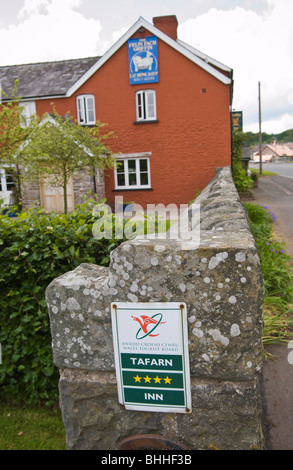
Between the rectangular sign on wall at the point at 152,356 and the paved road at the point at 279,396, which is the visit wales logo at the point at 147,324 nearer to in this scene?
the rectangular sign on wall at the point at 152,356

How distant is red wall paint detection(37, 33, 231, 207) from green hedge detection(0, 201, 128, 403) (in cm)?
1524

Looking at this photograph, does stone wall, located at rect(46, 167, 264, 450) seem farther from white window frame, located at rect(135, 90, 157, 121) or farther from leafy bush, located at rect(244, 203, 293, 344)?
white window frame, located at rect(135, 90, 157, 121)

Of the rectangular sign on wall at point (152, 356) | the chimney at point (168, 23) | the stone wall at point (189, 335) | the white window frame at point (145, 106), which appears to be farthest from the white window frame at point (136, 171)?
the rectangular sign on wall at point (152, 356)

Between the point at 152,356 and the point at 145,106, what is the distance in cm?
1756

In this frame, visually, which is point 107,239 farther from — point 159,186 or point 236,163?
point 236,163

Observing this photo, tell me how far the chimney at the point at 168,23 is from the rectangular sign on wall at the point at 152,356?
20745mm

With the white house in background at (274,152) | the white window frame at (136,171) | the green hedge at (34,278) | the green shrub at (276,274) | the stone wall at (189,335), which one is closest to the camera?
the stone wall at (189,335)

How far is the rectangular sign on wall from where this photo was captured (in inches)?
73.2

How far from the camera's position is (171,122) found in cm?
1795

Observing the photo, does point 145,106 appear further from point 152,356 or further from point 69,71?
point 152,356

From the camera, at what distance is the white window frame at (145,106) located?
1797cm

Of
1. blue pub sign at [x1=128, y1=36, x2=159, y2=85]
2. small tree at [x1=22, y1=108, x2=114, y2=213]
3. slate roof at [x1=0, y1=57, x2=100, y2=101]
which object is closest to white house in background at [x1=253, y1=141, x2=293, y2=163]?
slate roof at [x1=0, y1=57, x2=100, y2=101]

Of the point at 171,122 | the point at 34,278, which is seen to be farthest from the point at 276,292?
the point at 171,122

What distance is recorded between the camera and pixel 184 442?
1957 mm
